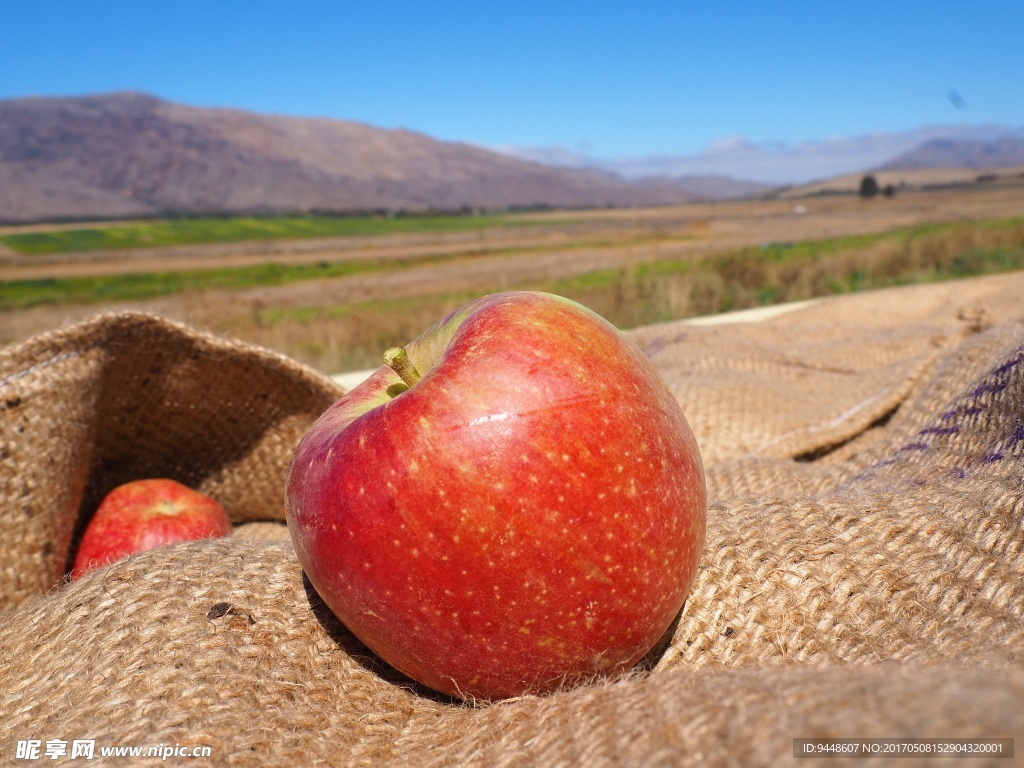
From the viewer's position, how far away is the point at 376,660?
5.44ft

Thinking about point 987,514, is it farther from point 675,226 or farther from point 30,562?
point 675,226

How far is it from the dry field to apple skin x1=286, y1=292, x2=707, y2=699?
1.69m

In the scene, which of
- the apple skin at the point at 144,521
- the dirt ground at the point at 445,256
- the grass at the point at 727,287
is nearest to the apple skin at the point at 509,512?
the apple skin at the point at 144,521

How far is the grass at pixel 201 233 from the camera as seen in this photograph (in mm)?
64562

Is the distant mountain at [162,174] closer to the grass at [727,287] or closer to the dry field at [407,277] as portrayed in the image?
the dry field at [407,277]

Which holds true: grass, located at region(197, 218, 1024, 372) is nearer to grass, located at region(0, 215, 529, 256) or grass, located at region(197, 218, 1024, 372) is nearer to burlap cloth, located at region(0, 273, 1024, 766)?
burlap cloth, located at region(0, 273, 1024, 766)

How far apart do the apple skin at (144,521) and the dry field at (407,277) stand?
0.60 meters

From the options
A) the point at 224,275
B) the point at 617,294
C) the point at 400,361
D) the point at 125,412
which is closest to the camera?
the point at 400,361

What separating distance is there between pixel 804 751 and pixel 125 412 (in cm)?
256

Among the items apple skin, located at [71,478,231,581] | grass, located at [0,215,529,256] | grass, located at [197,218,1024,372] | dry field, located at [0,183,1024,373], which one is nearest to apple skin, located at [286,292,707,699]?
apple skin, located at [71,478,231,581]

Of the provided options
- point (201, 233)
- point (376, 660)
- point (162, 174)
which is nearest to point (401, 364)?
point (376, 660)

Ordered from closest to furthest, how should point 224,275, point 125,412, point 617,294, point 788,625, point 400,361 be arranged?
point 400,361 → point 788,625 → point 125,412 → point 617,294 → point 224,275

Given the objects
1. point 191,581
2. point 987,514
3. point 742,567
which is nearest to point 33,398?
point 191,581

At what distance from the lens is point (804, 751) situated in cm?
86
